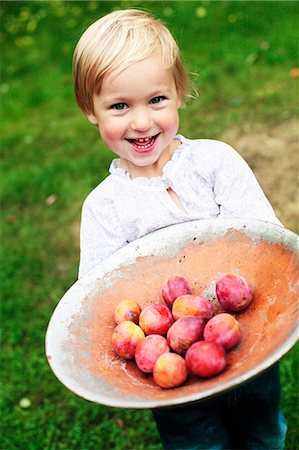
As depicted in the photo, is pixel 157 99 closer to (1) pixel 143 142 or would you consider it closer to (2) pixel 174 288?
(1) pixel 143 142

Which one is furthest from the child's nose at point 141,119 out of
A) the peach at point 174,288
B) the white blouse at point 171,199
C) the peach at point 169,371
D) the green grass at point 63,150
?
the green grass at point 63,150

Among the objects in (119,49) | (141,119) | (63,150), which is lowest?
(63,150)

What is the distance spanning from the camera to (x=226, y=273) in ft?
6.26

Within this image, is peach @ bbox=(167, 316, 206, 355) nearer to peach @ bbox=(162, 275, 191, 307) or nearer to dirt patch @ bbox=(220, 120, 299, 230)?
peach @ bbox=(162, 275, 191, 307)

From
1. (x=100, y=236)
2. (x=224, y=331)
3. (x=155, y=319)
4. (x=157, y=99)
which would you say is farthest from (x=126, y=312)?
(x=157, y=99)

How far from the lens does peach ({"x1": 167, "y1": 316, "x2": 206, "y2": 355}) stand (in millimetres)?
1774

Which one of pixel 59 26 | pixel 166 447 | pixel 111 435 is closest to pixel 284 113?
pixel 111 435

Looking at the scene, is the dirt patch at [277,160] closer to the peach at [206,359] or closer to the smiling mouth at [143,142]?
the smiling mouth at [143,142]

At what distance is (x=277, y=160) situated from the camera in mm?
4594

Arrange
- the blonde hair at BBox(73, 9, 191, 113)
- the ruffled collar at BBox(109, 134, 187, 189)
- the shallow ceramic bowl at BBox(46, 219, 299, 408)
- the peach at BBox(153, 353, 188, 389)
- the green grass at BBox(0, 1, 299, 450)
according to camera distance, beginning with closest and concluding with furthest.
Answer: the shallow ceramic bowl at BBox(46, 219, 299, 408) → the peach at BBox(153, 353, 188, 389) → the blonde hair at BBox(73, 9, 191, 113) → the ruffled collar at BBox(109, 134, 187, 189) → the green grass at BBox(0, 1, 299, 450)

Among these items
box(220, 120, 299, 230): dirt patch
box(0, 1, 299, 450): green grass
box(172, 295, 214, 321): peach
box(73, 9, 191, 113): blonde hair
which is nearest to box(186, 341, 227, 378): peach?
box(172, 295, 214, 321): peach

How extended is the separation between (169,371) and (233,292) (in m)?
0.28

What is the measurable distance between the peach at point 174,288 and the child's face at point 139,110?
0.45m

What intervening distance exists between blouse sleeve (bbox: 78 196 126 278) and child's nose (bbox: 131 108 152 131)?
13.3 inches
